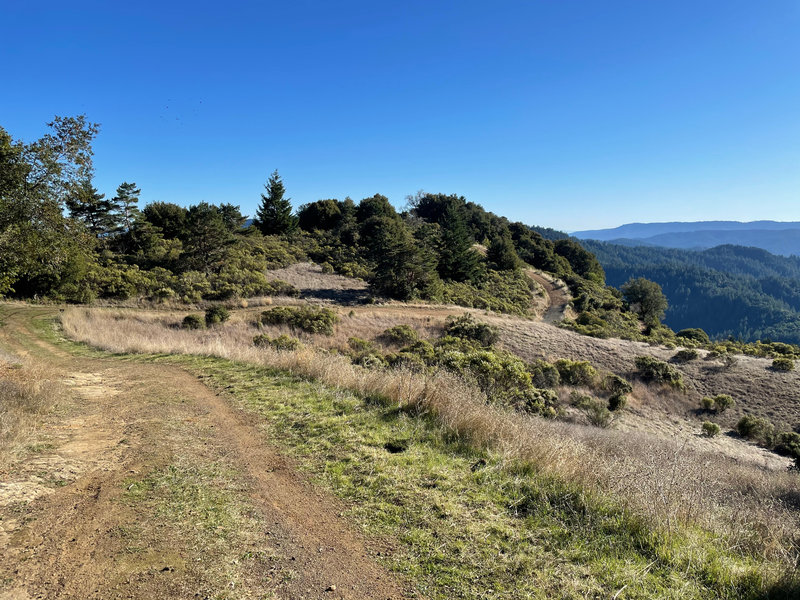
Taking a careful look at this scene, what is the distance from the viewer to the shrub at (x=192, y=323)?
21.5 metres

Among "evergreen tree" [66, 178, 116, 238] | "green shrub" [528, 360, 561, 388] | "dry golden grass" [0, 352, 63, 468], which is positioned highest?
"evergreen tree" [66, 178, 116, 238]

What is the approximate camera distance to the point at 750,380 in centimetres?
2170

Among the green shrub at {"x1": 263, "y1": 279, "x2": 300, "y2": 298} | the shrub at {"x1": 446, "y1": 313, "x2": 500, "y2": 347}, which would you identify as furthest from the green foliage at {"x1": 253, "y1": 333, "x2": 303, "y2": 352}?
the green shrub at {"x1": 263, "y1": 279, "x2": 300, "y2": 298}

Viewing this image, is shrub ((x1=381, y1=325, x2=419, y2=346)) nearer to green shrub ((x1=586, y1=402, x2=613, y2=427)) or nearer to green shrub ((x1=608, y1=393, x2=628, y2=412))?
green shrub ((x1=586, y1=402, x2=613, y2=427))

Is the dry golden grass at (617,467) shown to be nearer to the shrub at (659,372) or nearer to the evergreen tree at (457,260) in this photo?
the shrub at (659,372)

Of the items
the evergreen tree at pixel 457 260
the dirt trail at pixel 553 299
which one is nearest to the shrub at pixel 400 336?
the dirt trail at pixel 553 299

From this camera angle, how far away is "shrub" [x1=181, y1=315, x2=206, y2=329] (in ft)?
70.7

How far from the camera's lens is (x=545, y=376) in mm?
19328

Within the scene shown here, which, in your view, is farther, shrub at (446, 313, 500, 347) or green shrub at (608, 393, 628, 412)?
shrub at (446, 313, 500, 347)

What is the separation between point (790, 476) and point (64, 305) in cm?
3438

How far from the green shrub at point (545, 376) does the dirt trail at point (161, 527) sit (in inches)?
639

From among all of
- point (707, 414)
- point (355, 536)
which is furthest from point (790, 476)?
point (355, 536)

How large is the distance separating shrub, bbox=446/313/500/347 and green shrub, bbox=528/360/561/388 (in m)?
5.41

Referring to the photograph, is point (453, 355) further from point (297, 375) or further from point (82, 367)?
point (82, 367)
